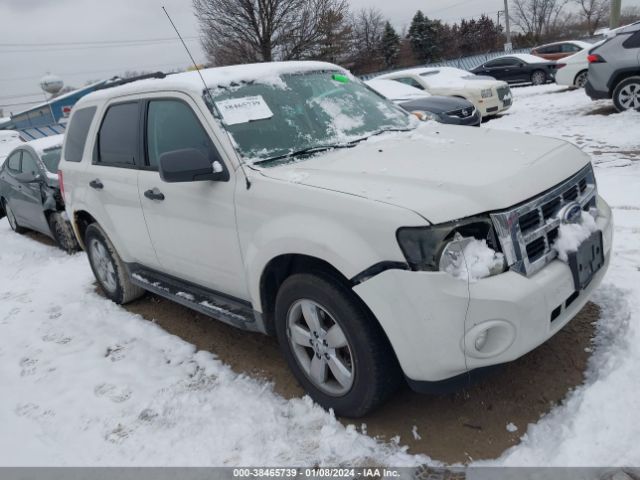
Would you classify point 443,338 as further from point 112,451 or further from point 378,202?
point 112,451

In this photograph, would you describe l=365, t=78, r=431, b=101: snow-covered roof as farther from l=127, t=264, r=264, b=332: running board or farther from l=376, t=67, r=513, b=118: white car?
l=127, t=264, r=264, b=332: running board

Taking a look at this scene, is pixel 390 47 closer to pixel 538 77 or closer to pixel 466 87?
pixel 538 77

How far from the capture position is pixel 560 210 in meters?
2.64

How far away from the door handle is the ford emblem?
8.32 ft

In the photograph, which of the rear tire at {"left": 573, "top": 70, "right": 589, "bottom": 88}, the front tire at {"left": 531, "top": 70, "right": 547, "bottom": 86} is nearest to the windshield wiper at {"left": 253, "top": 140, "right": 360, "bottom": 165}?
the rear tire at {"left": 573, "top": 70, "right": 589, "bottom": 88}

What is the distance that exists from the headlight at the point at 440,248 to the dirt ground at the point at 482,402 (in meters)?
0.60

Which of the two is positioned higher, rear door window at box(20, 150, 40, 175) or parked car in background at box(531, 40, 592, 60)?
rear door window at box(20, 150, 40, 175)

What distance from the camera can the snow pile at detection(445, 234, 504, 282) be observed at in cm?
227

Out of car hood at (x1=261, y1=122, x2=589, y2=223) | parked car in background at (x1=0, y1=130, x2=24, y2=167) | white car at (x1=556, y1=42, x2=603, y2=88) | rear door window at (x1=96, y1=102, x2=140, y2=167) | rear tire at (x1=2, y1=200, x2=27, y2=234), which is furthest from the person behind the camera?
parked car in background at (x1=0, y1=130, x2=24, y2=167)

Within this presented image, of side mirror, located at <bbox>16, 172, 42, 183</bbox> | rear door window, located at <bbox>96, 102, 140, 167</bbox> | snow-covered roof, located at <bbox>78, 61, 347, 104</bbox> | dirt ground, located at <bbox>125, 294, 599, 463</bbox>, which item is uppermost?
snow-covered roof, located at <bbox>78, 61, 347, 104</bbox>

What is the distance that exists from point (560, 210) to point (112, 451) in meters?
2.76

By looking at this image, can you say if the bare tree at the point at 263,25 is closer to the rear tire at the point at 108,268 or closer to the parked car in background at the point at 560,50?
the parked car in background at the point at 560,50

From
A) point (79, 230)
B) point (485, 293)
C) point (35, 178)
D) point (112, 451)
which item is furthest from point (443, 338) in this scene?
point (35, 178)

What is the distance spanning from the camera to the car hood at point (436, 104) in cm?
940
